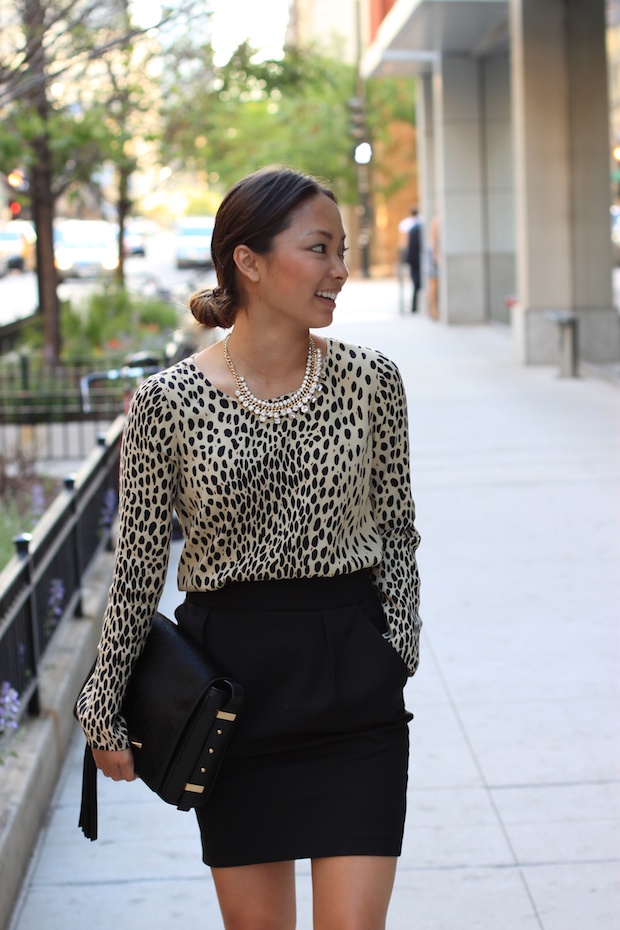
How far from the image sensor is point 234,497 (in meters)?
2.55

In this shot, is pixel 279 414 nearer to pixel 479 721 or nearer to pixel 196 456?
pixel 196 456

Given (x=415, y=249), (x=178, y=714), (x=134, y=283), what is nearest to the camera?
(x=178, y=714)

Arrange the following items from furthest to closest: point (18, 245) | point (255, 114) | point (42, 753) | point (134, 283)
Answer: point (18, 245) → point (255, 114) → point (134, 283) → point (42, 753)

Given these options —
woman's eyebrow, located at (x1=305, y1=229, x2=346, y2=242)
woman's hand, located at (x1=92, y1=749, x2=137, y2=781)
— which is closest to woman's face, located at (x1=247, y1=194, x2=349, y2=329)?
woman's eyebrow, located at (x1=305, y1=229, x2=346, y2=242)

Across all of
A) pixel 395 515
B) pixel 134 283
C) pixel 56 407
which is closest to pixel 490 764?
pixel 395 515

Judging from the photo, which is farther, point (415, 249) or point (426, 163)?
point (415, 249)

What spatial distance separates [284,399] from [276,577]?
1.10 ft

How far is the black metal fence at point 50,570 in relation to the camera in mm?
4922

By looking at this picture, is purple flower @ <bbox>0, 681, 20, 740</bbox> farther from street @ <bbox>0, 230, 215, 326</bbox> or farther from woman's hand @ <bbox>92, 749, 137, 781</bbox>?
street @ <bbox>0, 230, 215, 326</bbox>

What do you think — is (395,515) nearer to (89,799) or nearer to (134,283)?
(89,799)

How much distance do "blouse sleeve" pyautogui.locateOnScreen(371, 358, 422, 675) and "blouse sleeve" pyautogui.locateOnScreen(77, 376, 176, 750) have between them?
418 millimetres

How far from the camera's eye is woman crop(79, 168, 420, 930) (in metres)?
2.54

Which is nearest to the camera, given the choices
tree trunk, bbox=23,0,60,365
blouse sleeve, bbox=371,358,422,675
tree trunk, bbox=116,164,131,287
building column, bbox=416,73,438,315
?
blouse sleeve, bbox=371,358,422,675

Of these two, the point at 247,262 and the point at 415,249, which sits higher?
the point at 415,249
